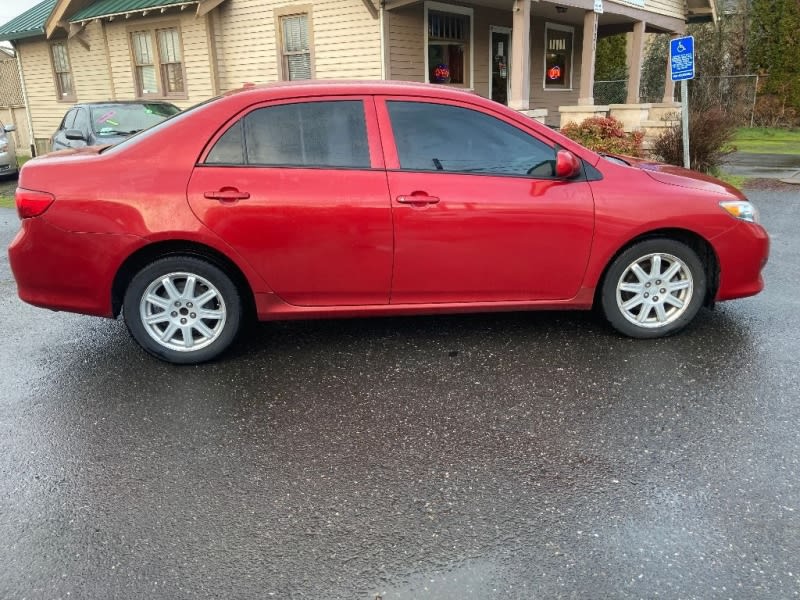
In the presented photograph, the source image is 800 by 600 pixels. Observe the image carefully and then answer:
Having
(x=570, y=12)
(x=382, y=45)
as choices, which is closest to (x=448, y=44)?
(x=382, y=45)

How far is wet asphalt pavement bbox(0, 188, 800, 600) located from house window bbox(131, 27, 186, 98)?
1282 centimetres

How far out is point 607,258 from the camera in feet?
13.6

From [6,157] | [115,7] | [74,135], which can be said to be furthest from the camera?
[115,7]

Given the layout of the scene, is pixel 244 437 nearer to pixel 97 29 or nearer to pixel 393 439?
pixel 393 439

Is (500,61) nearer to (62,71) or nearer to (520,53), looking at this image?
(520,53)

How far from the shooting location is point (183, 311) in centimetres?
403

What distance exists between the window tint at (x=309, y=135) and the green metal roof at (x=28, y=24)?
18.0 meters

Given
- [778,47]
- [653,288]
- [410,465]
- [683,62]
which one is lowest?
[410,465]

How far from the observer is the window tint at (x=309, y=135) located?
393 centimetres

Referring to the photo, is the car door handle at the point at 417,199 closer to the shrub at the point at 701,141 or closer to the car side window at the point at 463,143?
the car side window at the point at 463,143

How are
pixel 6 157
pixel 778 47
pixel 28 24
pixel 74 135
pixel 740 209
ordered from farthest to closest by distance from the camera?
pixel 778 47
pixel 28 24
pixel 6 157
pixel 74 135
pixel 740 209

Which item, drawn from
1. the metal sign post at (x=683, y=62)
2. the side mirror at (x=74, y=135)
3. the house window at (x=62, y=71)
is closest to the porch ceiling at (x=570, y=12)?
the metal sign post at (x=683, y=62)

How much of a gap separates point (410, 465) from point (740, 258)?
8.90 ft

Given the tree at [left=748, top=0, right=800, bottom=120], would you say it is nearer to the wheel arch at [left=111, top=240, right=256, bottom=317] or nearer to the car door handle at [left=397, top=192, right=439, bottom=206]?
the car door handle at [left=397, top=192, right=439, bottom=206]
